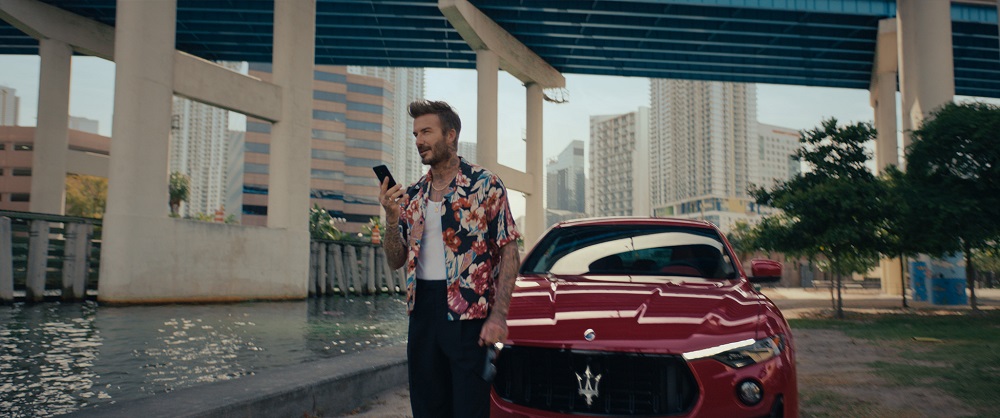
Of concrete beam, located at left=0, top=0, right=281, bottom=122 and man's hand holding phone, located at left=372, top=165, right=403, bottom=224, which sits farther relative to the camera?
concrete beam, located at left=0, top=0, right=281, bottom=122

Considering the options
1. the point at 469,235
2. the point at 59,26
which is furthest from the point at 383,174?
the point at 59,26

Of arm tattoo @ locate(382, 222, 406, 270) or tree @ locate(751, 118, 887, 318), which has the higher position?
tree @ locate(751, 118, 887, 318)

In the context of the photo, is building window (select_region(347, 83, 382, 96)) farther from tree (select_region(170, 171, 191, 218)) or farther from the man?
the man

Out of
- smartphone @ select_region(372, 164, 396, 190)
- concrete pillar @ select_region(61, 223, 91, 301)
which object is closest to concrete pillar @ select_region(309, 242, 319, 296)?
concrete pillar @ select_region(61, 223, 91, 301)

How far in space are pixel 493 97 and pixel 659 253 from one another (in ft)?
100

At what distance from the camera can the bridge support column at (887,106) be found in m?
34.2

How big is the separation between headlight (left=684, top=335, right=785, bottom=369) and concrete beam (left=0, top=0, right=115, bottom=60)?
106 feet

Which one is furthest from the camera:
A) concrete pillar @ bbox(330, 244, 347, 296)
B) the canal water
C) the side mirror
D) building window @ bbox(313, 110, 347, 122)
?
building window @ bbox(313, 110, 347, 122)

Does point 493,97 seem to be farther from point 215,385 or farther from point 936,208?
point 215,385

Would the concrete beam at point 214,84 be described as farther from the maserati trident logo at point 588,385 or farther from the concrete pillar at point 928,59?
the concrete pillar at point 928,59

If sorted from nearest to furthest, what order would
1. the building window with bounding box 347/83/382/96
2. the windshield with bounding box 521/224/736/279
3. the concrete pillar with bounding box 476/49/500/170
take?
the windshield with bounding box 521/224/736/279 → the concrete pillar with bounding box 476/49/500/170 → the building window with bounding box 347/83/382/96

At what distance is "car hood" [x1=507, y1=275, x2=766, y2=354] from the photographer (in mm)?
3322

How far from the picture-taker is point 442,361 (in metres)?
2.82

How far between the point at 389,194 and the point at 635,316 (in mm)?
1409
